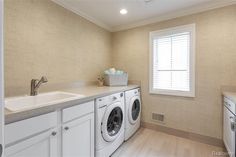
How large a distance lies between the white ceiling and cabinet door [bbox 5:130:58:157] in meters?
1.90

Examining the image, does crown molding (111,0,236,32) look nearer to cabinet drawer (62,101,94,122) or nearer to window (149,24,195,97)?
window (149,24,195,97)

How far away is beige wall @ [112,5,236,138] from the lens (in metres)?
2.04

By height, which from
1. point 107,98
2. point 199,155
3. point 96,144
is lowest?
point 199,155

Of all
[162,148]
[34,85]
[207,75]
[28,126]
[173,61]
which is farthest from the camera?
[173,61]

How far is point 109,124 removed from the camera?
191cm

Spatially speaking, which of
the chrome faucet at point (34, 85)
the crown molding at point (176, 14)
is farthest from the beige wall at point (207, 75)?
the chrome faucet at point (34, 85)

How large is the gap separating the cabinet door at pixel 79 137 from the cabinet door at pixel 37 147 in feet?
0.36

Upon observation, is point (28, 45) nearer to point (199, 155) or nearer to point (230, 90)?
point (199, 155)

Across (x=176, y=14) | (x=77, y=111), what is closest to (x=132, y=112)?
(x=77, y=111)

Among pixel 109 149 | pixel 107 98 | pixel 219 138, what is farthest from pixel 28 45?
pixel 219 138

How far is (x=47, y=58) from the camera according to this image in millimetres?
1895

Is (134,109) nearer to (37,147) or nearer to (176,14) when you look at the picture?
(37,147)

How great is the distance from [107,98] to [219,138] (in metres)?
1.92

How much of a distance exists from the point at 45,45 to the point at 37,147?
136 cm
